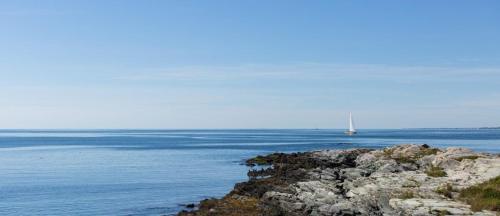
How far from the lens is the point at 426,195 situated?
3703 cm

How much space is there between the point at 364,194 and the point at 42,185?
39.3 metres

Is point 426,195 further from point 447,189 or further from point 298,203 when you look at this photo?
point 298,203

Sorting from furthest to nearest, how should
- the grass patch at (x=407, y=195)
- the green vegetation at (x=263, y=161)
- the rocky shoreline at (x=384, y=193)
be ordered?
the green vegetation at (x=263, y=161), the grass patch at (x=407, y=195), the rocky shoreline at (x=384, y=193)

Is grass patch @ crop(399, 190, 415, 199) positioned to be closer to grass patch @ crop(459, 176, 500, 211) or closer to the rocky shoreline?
the rocky shoreline

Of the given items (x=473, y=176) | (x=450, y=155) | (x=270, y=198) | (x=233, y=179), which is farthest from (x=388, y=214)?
(x=233, y=179)

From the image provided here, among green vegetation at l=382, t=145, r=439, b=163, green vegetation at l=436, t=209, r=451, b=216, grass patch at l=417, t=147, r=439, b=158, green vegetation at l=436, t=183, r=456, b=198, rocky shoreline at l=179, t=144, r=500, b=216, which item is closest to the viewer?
green vegetation at l=436, t=209, r=451, b=216

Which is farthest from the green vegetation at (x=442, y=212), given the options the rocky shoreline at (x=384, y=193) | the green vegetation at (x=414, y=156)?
the green vegetation at (x=414, y=156)

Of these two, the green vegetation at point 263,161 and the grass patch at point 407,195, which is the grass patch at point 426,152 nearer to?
the green vegetation at point 263,161

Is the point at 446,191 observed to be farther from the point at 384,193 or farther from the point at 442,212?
the point at 442,212

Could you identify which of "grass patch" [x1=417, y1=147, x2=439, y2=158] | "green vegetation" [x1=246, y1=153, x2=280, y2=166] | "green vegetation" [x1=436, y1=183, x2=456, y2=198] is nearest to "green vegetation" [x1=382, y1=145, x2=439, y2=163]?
"grass patch" [x1=417, y1=147, x2=439, y2=158]

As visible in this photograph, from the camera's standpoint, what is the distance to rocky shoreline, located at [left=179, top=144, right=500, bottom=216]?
3388 cm

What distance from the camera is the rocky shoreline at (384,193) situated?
33875 millimetres

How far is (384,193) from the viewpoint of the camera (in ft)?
127

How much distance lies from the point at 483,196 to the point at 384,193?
6.36m
